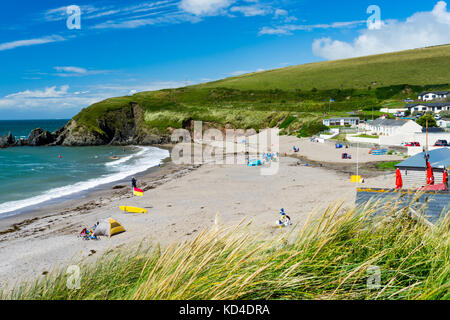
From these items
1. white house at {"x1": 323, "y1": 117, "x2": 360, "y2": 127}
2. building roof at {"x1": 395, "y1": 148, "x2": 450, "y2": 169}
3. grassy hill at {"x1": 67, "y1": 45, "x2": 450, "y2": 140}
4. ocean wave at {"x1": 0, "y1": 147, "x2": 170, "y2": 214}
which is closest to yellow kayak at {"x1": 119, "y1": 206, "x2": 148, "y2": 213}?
ocean wave at {"x1": 0, "y1": 147, "x2": 170, "y2": 214}

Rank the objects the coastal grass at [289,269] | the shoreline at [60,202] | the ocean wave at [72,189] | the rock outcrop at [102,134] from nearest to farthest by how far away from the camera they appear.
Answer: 1. the coastal grass at [289,269]
2. the shoreline at [60,202]
3. the ocean wave at [72,189]
4. the rock outcrop at [102,134]

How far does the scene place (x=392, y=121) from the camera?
5694 centimetres

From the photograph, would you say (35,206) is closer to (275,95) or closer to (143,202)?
(143,202)

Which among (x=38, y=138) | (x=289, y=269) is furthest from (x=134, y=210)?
(x=38, y=138)

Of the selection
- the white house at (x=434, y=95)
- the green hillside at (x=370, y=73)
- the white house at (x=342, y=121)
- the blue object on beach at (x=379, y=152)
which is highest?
the green hillside at (x=370, y=73)

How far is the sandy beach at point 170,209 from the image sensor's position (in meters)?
16.9

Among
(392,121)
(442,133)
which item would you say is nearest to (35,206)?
(442,133)

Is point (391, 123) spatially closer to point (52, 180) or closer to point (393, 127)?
point (393, 127)

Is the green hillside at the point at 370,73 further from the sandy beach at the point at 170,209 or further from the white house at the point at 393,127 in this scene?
the sandy beach at the point at 170,209

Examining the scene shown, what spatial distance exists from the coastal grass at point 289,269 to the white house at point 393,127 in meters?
56.0

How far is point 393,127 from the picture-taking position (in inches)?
2167

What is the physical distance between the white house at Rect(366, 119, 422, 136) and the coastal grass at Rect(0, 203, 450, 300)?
56048 millimetres

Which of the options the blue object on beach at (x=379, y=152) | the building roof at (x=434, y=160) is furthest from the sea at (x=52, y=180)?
the blue object on beach at (x=379, y=152)
